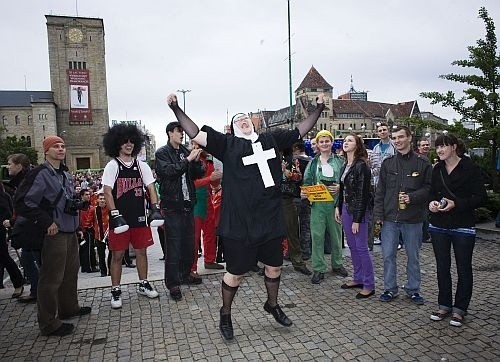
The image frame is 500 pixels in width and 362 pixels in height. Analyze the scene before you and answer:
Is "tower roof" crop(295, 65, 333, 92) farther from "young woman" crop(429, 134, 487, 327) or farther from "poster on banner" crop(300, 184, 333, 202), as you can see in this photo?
"young woman" crop(429, 134, 487, 327)

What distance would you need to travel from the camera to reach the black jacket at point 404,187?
4.46 m

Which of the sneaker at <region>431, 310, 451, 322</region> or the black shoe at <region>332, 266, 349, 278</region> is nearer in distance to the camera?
the sneaker at <region>431, 310, 451, 322</region>

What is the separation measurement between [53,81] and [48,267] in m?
75.4

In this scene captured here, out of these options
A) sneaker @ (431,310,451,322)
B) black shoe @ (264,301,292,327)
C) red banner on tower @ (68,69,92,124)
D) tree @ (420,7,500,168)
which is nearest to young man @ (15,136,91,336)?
black shoe @ (264,301,292,327)

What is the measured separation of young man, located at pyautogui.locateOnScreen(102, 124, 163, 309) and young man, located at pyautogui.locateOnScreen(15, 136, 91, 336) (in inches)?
17.9

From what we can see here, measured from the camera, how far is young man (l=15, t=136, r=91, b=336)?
385cm

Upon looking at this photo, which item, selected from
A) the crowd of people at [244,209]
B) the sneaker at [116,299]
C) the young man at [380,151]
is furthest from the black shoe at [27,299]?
the young man at [380,151]

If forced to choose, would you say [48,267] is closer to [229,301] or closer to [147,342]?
[147,342]

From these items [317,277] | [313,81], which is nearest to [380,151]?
[317,277]

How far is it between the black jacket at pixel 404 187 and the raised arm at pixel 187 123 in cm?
222

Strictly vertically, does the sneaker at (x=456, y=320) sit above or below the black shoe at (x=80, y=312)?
above

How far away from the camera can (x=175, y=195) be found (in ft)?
16.2

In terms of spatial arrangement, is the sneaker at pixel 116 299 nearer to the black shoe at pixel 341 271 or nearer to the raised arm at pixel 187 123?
the raised arm at pixel 187 123

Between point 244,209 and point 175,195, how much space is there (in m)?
1.49
